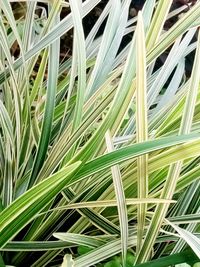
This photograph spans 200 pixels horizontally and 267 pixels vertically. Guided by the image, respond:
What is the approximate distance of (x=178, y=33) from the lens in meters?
0.92

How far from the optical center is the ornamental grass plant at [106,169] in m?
0.79

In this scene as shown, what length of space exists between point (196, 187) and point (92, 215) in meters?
0.21

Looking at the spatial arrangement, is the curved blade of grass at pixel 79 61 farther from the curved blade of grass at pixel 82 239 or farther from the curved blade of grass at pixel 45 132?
the curved blade of grass at pixel 82 239

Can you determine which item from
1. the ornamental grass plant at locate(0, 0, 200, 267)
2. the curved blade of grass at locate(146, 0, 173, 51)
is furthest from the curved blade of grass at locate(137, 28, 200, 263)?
the curved blade of grass at locate(146, 0, 173, 51)

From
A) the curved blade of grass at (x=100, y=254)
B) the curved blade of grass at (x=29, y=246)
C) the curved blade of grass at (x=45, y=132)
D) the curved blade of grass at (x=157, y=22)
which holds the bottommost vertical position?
the curved blade of grass at (x=100, y=254)

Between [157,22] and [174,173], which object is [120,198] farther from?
[157,22]

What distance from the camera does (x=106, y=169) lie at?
2.82 ft

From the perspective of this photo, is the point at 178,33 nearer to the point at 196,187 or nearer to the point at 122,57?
the point at 196,187

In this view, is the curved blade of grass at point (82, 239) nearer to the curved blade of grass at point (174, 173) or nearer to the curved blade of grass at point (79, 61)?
the curved blade of grass at point (174, 173)

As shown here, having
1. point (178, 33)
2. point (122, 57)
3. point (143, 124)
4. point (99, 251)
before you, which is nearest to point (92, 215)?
point (99, 251)

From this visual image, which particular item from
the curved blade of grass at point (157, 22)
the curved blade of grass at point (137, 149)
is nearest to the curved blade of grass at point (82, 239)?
the curved blade of grass at point (137, 149)

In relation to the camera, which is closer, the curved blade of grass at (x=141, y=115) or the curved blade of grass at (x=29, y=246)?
the curved blade of grass at (x=141, y=115)

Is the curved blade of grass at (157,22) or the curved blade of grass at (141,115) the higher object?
the curved blade of grass at (157,22)

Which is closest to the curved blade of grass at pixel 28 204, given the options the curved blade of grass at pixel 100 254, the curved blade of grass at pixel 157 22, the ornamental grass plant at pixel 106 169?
the ornamental grass plant at pixel 106 169
